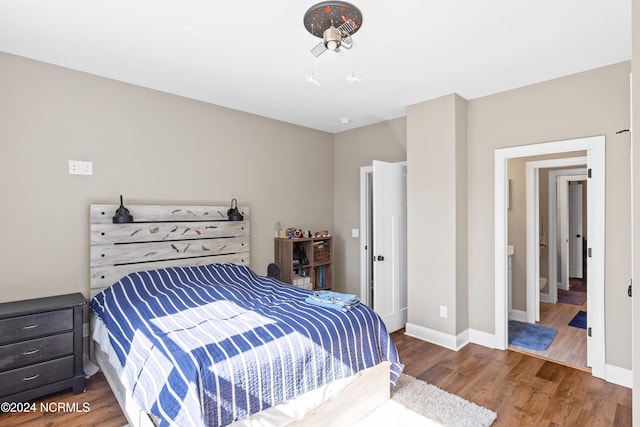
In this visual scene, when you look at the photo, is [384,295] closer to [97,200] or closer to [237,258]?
[237,258]

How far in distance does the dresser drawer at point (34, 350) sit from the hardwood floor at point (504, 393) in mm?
342

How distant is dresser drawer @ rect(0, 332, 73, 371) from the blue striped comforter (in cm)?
28

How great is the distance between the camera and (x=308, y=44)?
2410mm

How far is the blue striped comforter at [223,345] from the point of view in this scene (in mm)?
1636

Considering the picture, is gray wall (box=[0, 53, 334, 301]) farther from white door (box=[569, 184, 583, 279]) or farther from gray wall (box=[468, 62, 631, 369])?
white door (box=[569, 184, 583, 279])

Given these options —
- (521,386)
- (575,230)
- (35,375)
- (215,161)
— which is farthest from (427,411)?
(575,230)

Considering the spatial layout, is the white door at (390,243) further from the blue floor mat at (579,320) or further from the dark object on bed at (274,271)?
the blue floor mat at (579,320)

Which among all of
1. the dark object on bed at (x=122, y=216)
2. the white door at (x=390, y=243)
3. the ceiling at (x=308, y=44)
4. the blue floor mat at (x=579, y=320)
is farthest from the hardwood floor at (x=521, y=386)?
the dark object on bed at (x=122, y=216)

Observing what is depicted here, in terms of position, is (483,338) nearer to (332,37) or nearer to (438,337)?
(438,337)

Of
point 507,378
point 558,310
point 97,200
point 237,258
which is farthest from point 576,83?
point 97,200

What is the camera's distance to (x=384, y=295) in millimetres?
3842

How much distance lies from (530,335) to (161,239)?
13.4 ft

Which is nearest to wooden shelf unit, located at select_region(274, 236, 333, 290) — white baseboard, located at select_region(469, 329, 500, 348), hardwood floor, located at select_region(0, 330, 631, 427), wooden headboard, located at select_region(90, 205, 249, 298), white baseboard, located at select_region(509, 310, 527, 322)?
wooden headboard, located at select_region(90, 205, 249, 298)

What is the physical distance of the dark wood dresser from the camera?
88.9 inches
